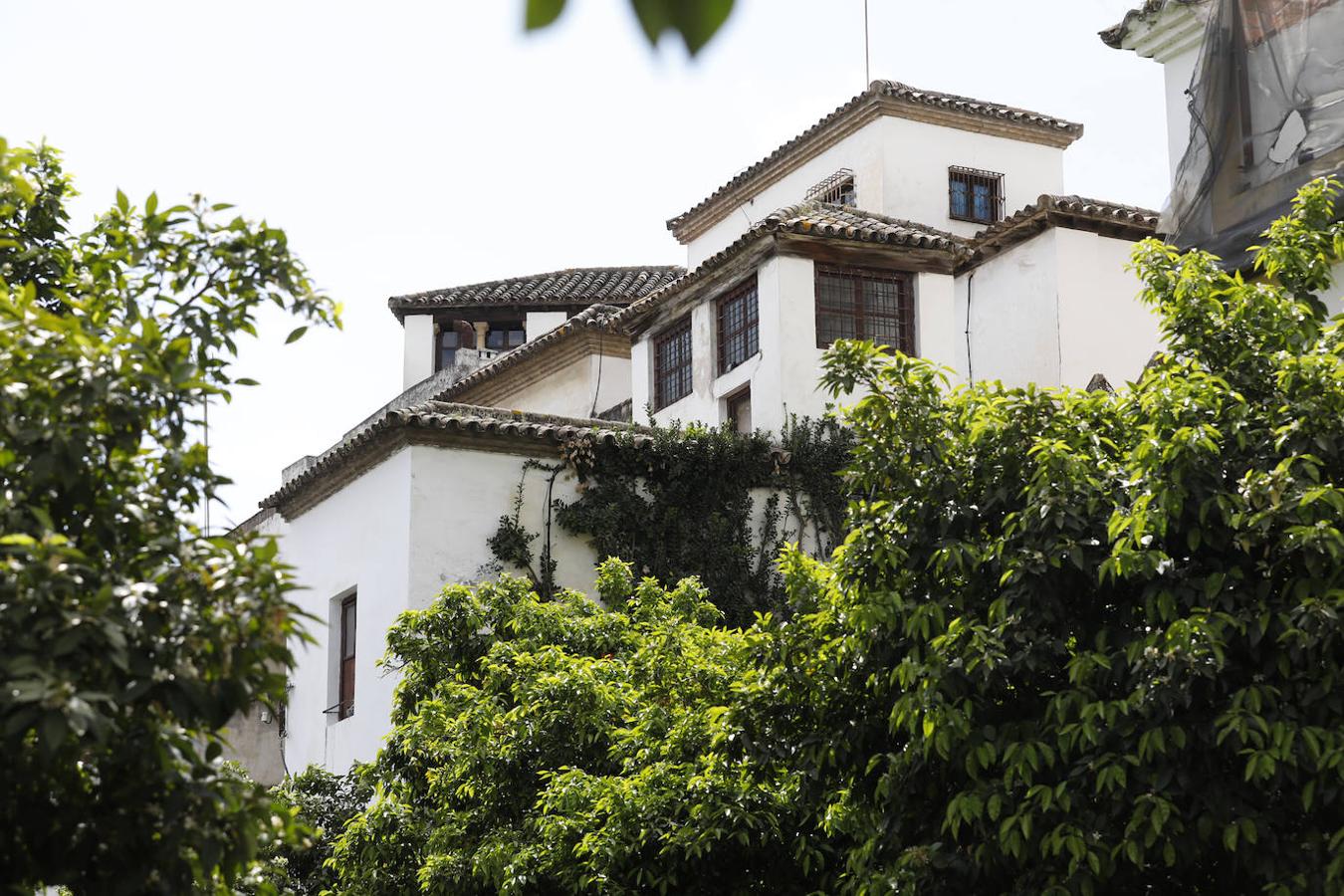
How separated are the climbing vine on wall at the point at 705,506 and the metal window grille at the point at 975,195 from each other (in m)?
7.73

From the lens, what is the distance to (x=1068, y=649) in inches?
326

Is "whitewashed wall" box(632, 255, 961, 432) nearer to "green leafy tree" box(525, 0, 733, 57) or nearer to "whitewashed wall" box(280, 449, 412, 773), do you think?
"whitewashed wall" box(280, 449, 412, 773)

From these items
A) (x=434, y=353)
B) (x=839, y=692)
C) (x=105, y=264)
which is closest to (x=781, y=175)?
(x=434, y=353)

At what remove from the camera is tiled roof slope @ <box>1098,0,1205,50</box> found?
14445mm

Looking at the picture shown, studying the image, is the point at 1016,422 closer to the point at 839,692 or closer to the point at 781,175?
the point at 839,692

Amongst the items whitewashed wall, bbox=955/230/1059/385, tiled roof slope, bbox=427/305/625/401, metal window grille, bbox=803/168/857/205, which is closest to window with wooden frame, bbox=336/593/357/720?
tiled roof slope, bbox=427/305/625/401

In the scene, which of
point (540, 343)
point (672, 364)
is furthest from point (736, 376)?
point (540, 343)

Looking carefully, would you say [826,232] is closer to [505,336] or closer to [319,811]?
[319,811]

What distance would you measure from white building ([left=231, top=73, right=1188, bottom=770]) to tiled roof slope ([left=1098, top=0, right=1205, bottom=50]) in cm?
291

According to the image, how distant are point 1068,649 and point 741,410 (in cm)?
Result: 1117

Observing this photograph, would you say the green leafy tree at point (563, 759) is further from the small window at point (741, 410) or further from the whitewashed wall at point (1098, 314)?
the whitewashed wall at point (1098, 314)

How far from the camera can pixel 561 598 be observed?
14.3 m

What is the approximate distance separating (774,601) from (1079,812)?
31.6 ft

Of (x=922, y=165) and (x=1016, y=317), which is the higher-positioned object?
(x=922, y=165)
